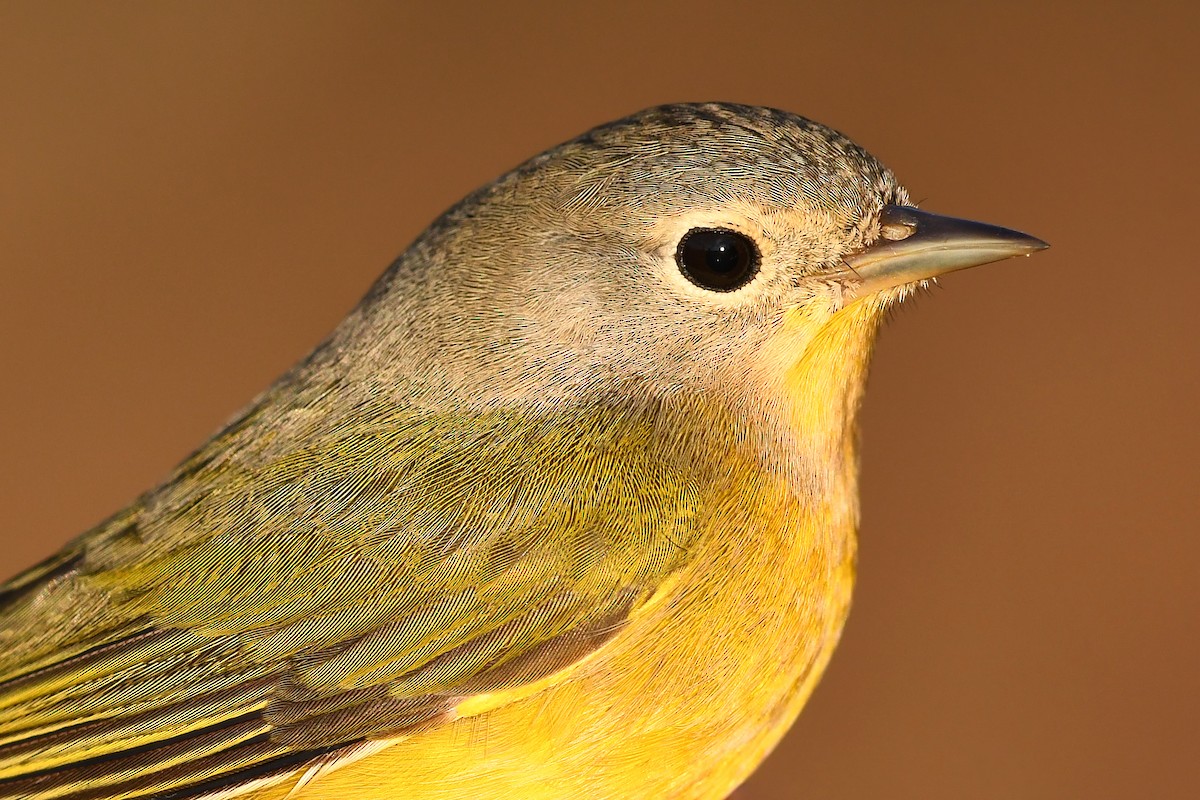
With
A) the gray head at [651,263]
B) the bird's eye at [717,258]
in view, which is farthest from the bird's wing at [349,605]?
the bird's eye at [717,258]

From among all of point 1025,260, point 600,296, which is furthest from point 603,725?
point 1025,260

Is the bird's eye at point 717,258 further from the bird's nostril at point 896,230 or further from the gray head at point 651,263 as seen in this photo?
the bird's nostril at point 896,230

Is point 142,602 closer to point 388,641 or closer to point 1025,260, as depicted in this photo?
point 388,641

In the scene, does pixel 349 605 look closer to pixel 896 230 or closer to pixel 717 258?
pixel 717 258

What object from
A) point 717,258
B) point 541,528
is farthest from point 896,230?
point 541,528

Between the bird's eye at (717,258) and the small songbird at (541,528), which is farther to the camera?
the bird's eye at (717,258)

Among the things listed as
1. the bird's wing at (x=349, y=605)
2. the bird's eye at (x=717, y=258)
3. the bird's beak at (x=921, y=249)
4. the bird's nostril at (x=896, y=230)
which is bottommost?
the bird's wing at (x=349, y=605)

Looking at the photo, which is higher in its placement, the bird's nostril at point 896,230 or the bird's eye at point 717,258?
the bird's eye at point 717,258
